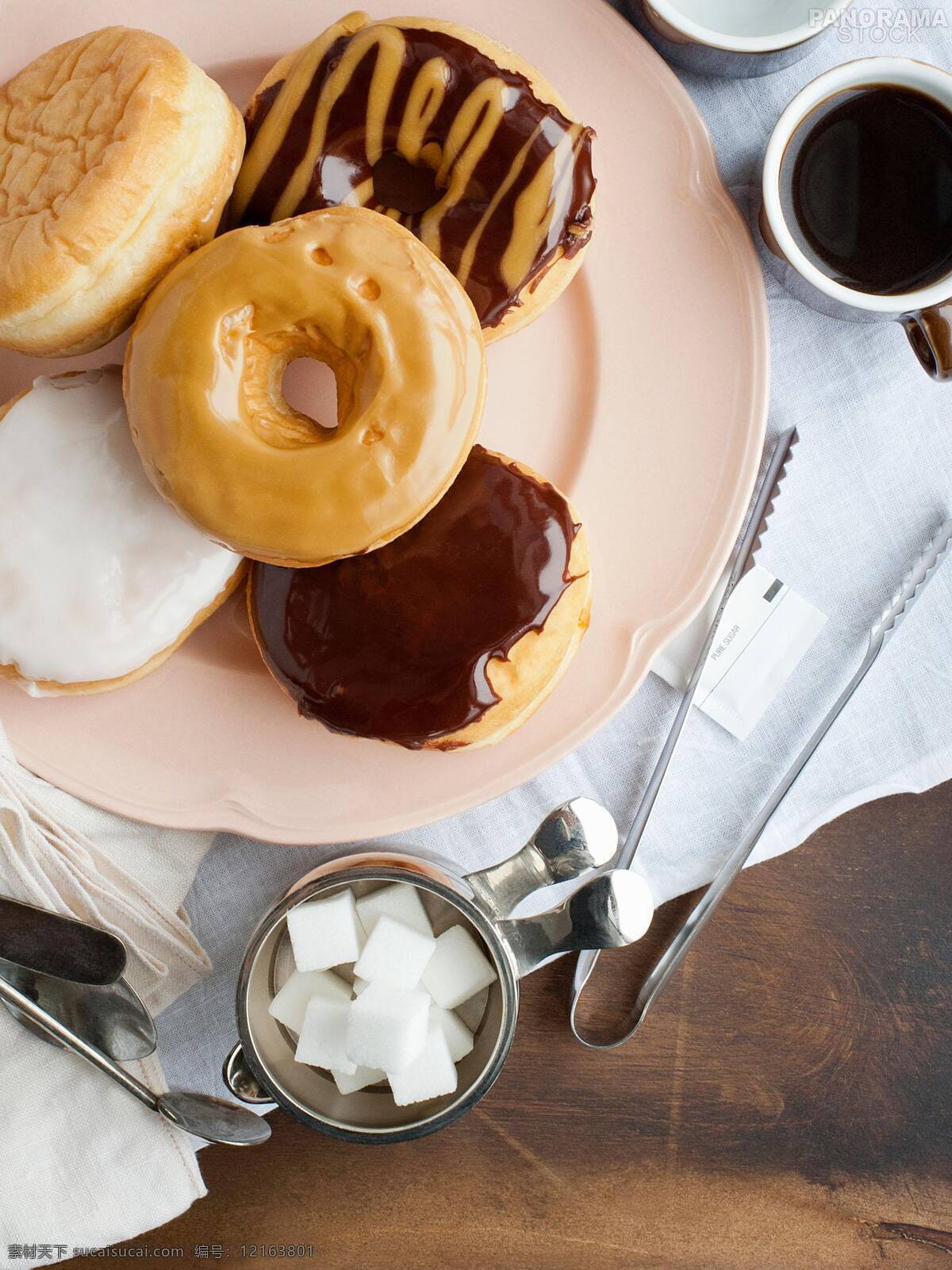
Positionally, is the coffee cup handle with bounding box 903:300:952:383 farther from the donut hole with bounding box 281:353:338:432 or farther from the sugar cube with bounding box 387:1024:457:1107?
the sugar cube with bounding box 387:1024:457:1107

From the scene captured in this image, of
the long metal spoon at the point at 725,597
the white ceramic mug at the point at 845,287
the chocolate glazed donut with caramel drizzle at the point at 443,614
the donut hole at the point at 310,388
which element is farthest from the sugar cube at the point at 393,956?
the white ceramic mug at the point at 845,287

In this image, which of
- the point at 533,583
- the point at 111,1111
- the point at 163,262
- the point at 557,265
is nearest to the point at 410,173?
the point at 557,265

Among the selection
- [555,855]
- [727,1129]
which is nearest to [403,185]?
[555,855]

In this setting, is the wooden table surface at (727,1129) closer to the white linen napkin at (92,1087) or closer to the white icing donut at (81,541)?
the white linen napkin at (92,1087)

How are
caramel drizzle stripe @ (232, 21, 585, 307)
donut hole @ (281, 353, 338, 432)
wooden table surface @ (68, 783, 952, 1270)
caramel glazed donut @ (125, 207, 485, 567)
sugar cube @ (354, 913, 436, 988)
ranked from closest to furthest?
1. caramel glazed donut @ (125, 207, 485, 567)
2. caramel drizzle stripe @ (232, 21, 585, 307)
3. sugar cube @ (354, 913, 436, 988)
4. donut hole @ (281, 353, 338, 432)
5. wooden table surface @ (68, 783, 952, 1270)

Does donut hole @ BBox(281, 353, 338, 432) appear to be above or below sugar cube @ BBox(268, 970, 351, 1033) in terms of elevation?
above

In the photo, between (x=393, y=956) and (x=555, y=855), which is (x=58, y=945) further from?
(x=555, y=855)

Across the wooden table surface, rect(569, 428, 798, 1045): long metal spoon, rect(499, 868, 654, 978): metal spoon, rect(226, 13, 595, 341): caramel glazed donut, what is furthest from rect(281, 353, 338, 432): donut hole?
the wooden table surface
